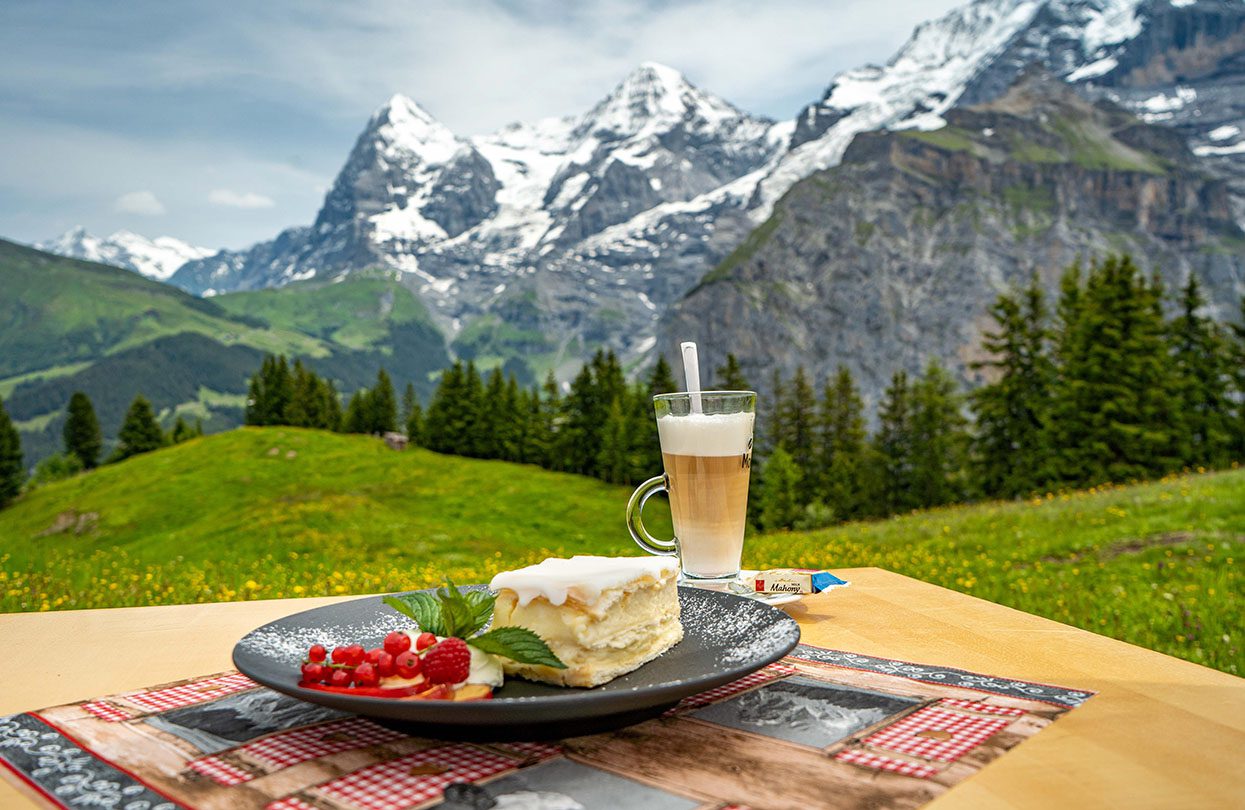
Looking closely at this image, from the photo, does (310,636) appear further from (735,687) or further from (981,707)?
(981,707)

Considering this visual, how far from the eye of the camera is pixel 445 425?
76.1 m

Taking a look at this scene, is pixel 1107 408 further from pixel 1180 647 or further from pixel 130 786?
pixel 130 786

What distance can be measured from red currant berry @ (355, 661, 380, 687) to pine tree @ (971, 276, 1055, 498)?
48749mm

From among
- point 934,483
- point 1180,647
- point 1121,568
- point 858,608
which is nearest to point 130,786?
point 858,608

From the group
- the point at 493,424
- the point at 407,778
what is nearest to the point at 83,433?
the point at 493,424

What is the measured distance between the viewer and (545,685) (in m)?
2.04

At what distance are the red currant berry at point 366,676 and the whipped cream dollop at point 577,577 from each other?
0.38 m

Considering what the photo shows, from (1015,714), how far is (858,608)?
140 centimetres

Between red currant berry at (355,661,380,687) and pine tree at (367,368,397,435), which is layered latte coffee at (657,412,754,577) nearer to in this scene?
red currant berry at (355,661,380,687)

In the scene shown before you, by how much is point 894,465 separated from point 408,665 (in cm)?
6233

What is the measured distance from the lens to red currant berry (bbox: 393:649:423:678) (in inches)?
72.2

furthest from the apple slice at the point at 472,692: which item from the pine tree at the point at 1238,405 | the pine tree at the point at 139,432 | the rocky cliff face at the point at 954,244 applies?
the rocky cliff face at the point at 954,244

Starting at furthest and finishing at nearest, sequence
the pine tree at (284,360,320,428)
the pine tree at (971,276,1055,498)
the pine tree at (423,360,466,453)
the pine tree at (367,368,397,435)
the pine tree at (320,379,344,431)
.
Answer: the pine tree at (367,368,397,435) < the pine tree at (320,379,344,431) < the pine tree at (284,360,320,428) < the pine tree at (423,360,466,453) < the pine tree at (971,276,1055,498)

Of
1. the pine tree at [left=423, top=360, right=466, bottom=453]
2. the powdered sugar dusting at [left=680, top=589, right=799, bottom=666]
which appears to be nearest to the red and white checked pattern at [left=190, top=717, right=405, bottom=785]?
the powdered sugar dusting at [left=680, top=589, right=799, bottom=666]
